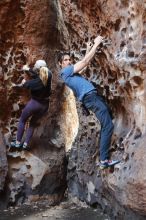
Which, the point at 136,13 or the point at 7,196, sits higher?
the point at 136,13

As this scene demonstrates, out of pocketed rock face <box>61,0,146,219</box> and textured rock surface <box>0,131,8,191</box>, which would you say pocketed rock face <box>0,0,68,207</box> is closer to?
textured rock surface <box>0,131,8,191</box>

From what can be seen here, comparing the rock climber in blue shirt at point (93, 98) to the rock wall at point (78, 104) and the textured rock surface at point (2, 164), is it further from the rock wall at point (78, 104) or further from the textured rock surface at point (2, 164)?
the textured rock surface at point (2, 164)

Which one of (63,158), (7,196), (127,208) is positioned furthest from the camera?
(63,158)

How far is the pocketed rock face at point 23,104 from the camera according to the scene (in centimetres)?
699

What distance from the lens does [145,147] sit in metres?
4.85

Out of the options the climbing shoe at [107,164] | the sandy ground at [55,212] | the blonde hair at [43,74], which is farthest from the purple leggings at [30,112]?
the climbing shoe at [107,164]

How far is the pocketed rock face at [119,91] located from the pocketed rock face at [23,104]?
592mm

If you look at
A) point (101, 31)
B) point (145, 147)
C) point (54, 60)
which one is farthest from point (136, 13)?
point (54, 60)

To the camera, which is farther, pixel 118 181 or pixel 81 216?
pixel 81 216

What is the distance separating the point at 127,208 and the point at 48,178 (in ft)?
7.06

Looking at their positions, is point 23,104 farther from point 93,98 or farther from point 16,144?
point 93,98

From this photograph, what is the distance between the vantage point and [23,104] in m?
7.25

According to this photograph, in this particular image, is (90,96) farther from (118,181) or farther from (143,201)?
(143,201)

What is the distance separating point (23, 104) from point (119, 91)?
2.12 metres
